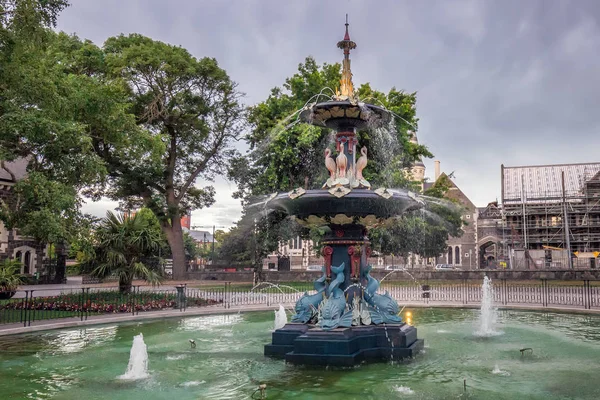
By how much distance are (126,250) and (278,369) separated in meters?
14.0

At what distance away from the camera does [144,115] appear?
127ft

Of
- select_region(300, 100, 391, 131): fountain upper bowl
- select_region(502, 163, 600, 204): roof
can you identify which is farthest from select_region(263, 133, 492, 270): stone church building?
select_region(300, 100, 391, 131): fountain upper bowl

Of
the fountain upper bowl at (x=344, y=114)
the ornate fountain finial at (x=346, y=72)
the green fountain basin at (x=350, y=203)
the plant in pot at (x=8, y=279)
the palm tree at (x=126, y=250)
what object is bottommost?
the plant in pot at (x=8, y=279)

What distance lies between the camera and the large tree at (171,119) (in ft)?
127

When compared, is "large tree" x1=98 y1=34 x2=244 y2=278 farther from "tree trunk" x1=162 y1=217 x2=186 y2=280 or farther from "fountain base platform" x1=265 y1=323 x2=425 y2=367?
"fountain base platform" x1=265 y1=323 x2=425 y2=367

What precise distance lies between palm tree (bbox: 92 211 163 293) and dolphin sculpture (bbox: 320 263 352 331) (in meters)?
12.2

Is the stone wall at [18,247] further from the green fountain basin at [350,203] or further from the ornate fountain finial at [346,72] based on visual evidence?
the green fountain basin at [350,203]

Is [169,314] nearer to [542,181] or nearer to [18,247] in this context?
[18,247]

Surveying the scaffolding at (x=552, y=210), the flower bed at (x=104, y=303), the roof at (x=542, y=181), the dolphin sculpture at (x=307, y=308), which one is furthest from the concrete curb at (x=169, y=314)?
the roof at (x=542, y=181)

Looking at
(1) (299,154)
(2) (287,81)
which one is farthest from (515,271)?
(2) (287,81)

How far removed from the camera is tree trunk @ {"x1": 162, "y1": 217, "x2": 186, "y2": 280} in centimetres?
4362

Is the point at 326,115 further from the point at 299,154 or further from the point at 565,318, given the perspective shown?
the point at 299,154

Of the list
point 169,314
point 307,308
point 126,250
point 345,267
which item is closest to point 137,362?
point 307,308

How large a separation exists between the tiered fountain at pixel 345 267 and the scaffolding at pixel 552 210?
Result: 152ft
